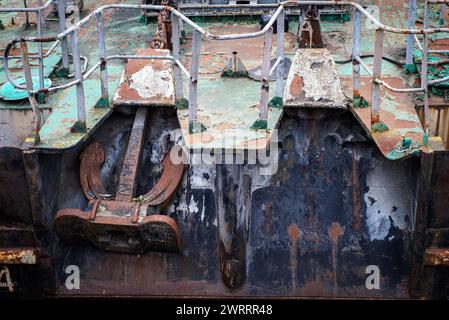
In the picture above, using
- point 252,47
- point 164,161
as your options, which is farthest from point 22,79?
point 252,47

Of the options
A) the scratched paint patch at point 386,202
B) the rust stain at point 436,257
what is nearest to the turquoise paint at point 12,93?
the scratched paint patch at point 386,202

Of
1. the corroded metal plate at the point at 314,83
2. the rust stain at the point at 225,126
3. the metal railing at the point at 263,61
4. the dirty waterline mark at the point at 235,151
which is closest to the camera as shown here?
the metal railing at the point at 263,61

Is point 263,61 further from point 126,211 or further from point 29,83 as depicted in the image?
point 29,83

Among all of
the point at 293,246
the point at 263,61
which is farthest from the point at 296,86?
the point at 293,246

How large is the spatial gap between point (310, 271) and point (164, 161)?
1650 mm

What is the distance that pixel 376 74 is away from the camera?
601cm

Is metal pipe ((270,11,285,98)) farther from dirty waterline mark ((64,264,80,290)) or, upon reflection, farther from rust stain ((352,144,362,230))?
dirty waterline mark ((64,264,80,290))

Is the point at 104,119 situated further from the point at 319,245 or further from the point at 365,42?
the point at 365,42

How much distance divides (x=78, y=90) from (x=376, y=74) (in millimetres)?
2501

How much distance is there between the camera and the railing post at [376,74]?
19.4 ft

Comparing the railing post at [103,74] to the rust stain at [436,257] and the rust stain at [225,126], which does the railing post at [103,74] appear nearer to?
the rust stain at [225,126]

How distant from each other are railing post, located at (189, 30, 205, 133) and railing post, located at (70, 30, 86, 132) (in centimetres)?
94

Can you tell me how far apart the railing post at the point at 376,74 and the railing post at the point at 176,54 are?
5.52 ft

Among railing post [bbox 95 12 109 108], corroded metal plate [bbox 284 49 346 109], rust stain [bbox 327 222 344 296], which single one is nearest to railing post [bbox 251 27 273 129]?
corroded metal plate [bbox 284 49 346 109]
